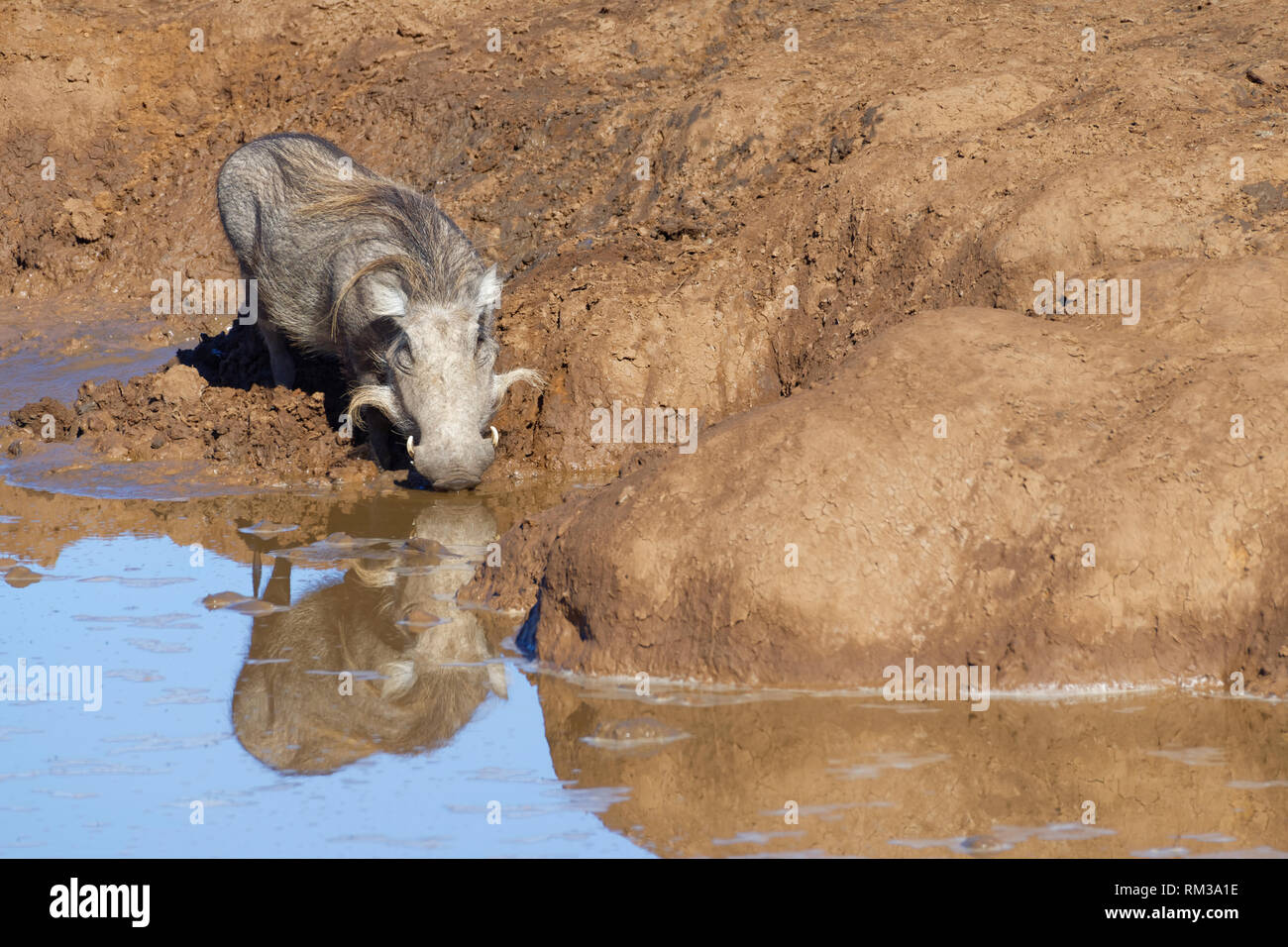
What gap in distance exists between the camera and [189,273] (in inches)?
540

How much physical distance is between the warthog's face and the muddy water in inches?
72.3

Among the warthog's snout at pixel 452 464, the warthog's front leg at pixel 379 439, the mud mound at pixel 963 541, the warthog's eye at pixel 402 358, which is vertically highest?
the warthog's eye at pixel 402 358

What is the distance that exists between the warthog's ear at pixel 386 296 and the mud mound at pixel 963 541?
299 cm

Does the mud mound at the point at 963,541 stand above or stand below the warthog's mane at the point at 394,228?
below

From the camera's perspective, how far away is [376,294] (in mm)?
8539

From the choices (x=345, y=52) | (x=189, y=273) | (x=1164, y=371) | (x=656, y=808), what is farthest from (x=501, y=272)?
(x=656, y=808)

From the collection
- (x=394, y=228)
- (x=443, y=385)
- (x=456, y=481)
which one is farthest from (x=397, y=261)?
(x=456, y=481)

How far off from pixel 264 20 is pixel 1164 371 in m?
11.5

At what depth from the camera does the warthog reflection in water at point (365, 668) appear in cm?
507

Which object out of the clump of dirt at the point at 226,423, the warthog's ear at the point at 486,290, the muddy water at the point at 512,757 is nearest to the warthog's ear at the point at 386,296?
the warthog's ear at the point at 486,290

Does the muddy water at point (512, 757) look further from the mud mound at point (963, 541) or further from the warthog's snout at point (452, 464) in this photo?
the warthog's snout at point (452, 464)

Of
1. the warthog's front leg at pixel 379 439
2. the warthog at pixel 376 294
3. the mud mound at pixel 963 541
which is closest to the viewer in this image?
the mud mound at pixel 963 541

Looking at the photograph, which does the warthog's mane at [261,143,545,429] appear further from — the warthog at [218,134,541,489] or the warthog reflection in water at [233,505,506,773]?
the warthog reflection in water at [233,505,506,773]

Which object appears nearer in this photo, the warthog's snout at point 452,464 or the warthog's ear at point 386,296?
the warthog's snout at point 452,464
